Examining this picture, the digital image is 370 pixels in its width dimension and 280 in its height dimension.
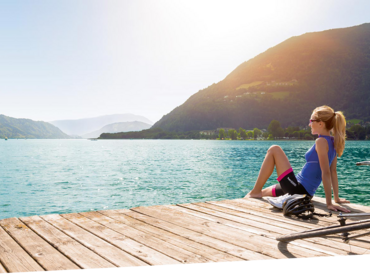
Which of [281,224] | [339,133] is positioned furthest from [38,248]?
[339,133]

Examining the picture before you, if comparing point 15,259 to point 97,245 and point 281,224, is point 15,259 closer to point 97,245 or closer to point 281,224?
point 97,245

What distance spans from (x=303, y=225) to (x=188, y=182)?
21490 millimetres

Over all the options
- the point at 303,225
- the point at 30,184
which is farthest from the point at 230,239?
the point at 30,184

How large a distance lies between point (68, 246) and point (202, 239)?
1.48 m

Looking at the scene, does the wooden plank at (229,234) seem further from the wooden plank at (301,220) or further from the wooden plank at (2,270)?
the wooden plank at (2,270)

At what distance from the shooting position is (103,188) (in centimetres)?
2312

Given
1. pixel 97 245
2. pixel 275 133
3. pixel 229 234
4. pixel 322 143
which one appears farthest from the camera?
pixel 275 133

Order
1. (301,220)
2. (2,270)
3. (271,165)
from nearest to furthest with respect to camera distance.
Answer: (2,270) → (301,220) → (271,165)

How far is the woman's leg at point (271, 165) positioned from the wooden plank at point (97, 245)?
3582mm

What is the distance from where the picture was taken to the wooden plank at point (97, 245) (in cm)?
290

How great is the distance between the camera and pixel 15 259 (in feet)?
9.63

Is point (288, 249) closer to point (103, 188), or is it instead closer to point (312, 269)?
point (312, 269)

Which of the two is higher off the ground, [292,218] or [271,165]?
[271,165]

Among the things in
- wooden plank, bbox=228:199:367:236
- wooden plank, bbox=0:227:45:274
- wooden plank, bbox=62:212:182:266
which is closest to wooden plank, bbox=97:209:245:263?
wooden plank, bbox=62:212:182:266
